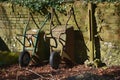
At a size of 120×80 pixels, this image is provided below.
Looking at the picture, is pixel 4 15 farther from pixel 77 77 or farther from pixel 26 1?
pixel 77 77

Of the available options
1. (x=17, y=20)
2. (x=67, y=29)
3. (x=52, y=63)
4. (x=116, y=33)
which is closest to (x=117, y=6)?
(x=116, y=33)

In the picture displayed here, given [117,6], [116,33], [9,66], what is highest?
[117,6]

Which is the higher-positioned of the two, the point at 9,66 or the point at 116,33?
the point at 116,33

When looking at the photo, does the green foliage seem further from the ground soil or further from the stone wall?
the ground soil

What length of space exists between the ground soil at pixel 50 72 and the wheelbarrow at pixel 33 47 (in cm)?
22

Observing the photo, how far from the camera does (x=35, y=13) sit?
11625mm

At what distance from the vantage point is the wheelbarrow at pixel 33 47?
10703mm

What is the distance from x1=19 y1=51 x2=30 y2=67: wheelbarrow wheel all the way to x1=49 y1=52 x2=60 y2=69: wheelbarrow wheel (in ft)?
2.46

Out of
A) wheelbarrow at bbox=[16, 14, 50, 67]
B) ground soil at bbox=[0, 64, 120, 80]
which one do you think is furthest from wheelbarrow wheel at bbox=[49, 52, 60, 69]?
wheelbarrow at bbox=[16, 14, 50, 67]

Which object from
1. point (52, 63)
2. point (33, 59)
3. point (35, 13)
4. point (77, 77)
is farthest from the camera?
point (35, 13)

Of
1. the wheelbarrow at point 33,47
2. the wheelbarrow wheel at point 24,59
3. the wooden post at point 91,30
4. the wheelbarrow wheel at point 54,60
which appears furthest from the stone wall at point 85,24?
the wheelbarrow wheel at point 24,59

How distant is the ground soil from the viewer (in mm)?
9281

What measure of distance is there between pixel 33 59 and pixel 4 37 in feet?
5.94

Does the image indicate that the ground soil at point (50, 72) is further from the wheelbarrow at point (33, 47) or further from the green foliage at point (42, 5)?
the green foliage at point (42, 5)
